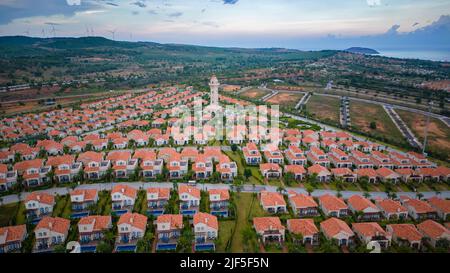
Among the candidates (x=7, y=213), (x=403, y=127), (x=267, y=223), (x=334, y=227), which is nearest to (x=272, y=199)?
(x=267, y=223)

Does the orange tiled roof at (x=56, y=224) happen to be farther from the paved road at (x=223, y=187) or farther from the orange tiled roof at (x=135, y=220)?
the paved road at (x=223, y=187)

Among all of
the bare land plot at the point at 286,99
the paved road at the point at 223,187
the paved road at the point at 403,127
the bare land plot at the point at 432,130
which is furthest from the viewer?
the bare land plot at the point at 286,99

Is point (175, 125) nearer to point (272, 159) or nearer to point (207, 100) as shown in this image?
point (272, 159)

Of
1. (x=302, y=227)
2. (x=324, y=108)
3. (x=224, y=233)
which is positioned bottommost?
(x=224, y=233)

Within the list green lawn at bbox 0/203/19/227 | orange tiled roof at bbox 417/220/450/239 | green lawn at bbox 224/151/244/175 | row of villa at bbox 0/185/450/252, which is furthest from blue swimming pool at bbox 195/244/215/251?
orange tiled roof at bbox 417/220/450/239

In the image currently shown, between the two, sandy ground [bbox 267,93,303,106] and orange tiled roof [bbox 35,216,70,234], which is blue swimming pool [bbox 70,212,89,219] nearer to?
orange tiled roof [bbox 35,216,70,234]

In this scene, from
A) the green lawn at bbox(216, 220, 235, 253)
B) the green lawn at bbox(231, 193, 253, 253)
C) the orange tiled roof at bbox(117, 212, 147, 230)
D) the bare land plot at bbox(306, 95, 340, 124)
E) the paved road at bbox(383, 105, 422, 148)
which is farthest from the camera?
the bare land plot at bbox(306, 95, 340, 124)

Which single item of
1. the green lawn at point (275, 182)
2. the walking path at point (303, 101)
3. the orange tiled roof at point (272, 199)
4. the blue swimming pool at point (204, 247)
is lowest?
the blue swimming pool at point (204, 247)

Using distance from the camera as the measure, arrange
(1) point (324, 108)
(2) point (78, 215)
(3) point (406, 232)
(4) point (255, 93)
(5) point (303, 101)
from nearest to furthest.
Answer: (3) point (406, 232), (2) point (78, 215), (1) point (324, 108), (5) point (303, 101), (4) point (255, 93)

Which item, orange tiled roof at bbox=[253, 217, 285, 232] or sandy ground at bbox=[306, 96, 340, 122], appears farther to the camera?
sandy ground at bbox=[306, 96, 340, 122]

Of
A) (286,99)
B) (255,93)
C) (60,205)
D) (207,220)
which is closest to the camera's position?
(207,220)

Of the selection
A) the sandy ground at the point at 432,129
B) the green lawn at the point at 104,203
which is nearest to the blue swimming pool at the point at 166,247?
the green lawn at the point at 104,203

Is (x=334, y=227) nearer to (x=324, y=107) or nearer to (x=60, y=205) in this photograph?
(x=60, y=205)
